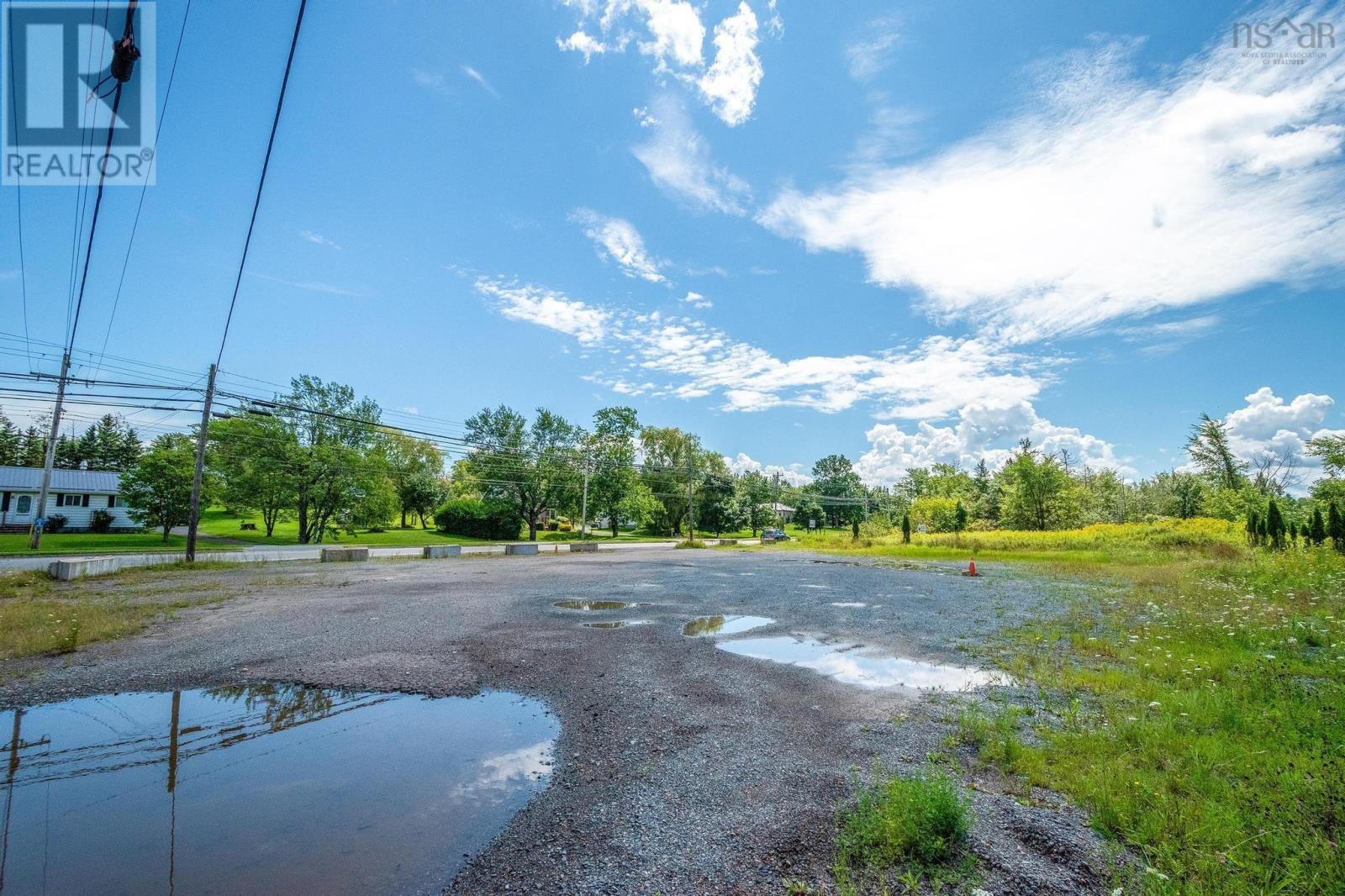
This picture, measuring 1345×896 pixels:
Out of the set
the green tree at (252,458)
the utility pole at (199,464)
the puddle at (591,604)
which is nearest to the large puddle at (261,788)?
the puddle at (591,604)

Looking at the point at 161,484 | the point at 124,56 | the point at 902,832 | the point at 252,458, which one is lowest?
the point at 902,832

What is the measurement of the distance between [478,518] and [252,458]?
620 inches

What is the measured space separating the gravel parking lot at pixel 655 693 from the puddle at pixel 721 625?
235 millimetres

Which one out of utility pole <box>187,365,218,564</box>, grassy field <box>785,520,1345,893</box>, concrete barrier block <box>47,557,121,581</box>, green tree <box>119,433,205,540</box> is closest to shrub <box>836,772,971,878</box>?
grassy field <box>785,520,1345,893</box>

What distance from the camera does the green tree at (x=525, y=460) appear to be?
4844 centimetres

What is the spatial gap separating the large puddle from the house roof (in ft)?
157

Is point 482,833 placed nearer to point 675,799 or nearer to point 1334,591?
point 675,799

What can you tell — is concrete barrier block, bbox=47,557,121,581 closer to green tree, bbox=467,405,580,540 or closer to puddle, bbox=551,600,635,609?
puddle, bbox=551,600,635,609

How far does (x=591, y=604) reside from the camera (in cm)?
1214

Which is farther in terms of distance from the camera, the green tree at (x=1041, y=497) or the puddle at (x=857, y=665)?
the green tree at (x=1041, y=497)

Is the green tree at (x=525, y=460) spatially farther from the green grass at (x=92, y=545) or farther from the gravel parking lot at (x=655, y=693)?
the gravel parking lot at (x=655, y=693)

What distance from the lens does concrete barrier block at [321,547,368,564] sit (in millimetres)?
24203

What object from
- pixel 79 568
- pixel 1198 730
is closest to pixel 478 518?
pixel 79 568

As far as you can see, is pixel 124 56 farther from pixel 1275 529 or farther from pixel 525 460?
pixel 525 460
